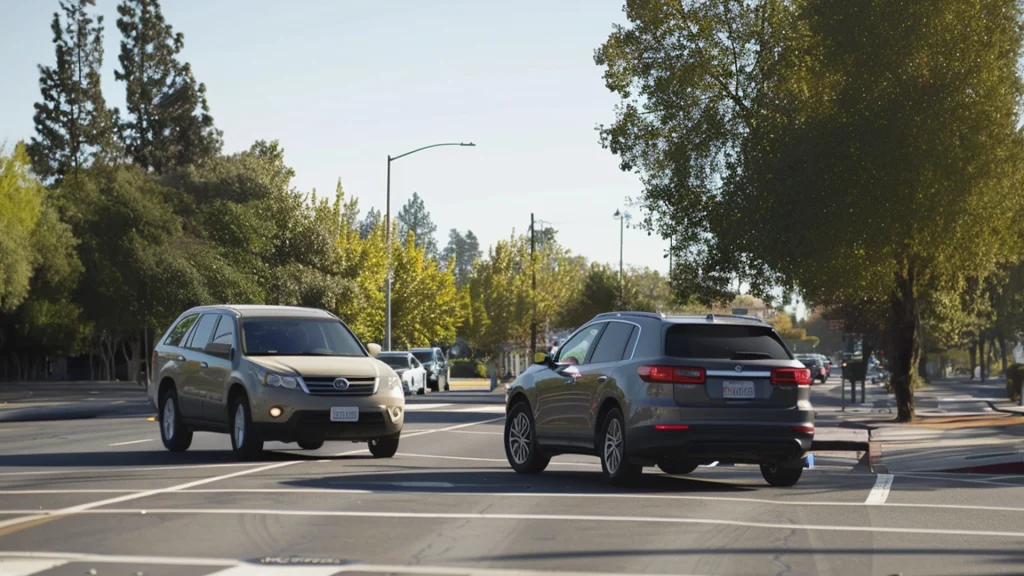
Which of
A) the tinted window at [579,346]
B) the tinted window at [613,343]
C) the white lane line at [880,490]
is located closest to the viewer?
the white lane line at [880,490]

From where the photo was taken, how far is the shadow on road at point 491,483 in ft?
46.9

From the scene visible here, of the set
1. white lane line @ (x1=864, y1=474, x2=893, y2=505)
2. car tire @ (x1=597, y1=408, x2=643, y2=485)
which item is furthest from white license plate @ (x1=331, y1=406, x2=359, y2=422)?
white lane line @ (x1=864, y1=474, x2=893, y2=505)

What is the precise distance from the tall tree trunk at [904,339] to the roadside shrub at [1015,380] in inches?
485

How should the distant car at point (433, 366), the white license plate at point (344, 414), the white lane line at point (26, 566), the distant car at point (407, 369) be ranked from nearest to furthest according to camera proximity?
the white lane line at point (26, 566) → the white license plate at point (344, 414) → the distant car at point (407, 369) → the distant car at point (433, 366)

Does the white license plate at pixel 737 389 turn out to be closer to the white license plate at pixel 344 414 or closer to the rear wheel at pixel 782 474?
the rear wheel at pixel 782 474

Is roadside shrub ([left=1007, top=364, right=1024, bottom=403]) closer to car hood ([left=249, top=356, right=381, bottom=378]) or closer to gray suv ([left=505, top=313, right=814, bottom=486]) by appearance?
car hood ([left=249, top=356, right=381, bottom=378])

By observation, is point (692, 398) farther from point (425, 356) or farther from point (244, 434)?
point (425, 356)

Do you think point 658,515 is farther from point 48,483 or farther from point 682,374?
point 48,483

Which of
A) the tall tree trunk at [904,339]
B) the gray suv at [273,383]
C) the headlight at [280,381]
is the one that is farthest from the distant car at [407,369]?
the headlight at [280,381]

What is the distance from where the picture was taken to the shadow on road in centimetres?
1429

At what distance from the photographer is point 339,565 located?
8.92 m

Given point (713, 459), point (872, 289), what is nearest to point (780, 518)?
point (713, 459)

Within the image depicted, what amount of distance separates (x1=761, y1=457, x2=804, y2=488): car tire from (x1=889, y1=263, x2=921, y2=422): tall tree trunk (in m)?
17.9

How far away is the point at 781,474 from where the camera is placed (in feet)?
Result: 50.9
